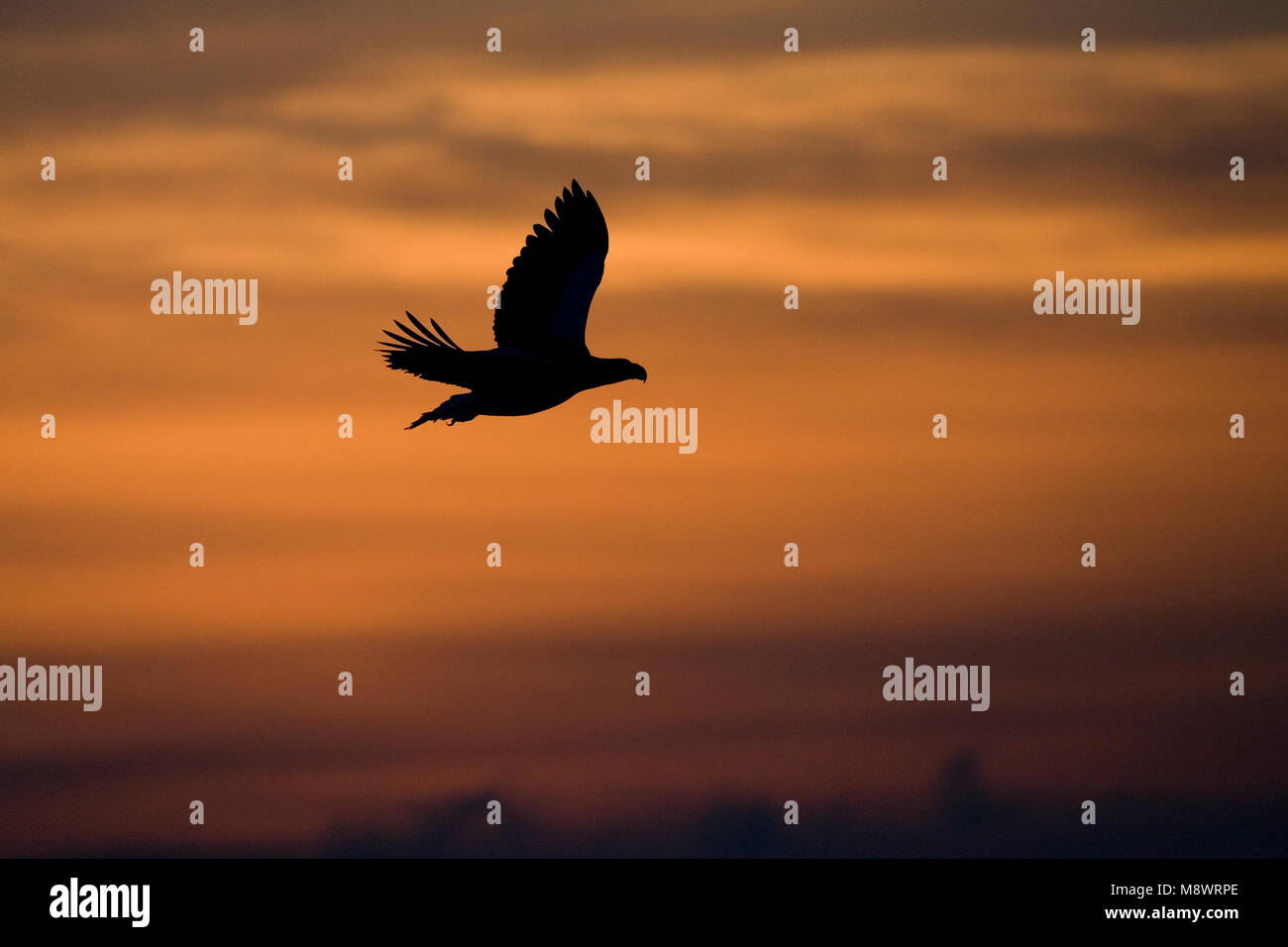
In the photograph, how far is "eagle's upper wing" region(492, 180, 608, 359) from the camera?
74.3 ft

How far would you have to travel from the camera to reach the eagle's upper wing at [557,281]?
2264 centimetres

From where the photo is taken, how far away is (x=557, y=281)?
2300 cm

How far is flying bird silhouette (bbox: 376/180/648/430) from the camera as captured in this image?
21.0 meters

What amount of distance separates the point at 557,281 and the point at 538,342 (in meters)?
0.96

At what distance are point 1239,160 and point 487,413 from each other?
19.3 metres

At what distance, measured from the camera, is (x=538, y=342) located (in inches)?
890

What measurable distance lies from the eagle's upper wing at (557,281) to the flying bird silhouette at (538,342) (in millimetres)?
13

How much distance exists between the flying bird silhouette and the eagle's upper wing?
13 millimetres
